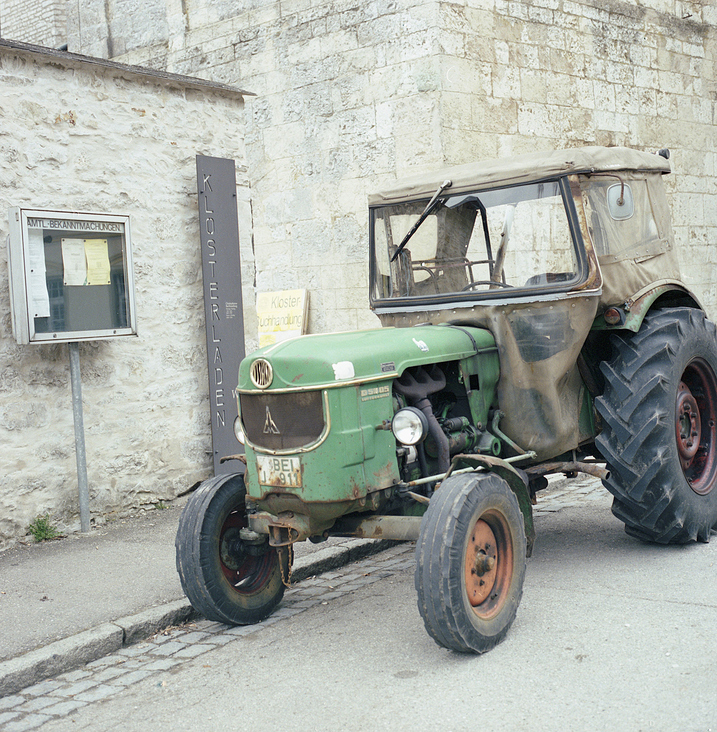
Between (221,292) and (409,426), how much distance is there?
3324 mm

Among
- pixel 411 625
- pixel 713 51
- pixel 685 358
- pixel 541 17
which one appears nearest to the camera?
pixel 411 625

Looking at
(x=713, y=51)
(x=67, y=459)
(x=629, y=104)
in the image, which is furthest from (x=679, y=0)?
(x=67, y=459)

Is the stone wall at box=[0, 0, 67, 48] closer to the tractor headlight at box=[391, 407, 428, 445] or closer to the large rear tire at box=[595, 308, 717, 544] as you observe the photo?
the large rear tire at box=[595, 308, 717, 544]

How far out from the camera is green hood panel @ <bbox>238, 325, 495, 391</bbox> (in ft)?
13.6

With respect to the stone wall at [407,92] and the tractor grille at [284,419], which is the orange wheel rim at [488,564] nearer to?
the tractor grille at [284,419]

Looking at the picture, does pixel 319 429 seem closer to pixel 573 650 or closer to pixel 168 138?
pixel 573 650

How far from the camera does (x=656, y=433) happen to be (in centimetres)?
502

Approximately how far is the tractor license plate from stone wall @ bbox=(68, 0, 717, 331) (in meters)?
5.53

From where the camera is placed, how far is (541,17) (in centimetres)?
994

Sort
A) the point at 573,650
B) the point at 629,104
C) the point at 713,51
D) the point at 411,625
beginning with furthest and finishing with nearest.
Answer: the point at 713,51 < the point at 629,104 < the point at 411,625 < the point at 573,650

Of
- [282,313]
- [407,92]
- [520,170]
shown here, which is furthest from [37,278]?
[282,313]

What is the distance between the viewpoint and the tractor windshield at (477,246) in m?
5.01

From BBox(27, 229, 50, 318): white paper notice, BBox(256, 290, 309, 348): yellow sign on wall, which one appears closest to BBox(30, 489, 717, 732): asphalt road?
BBox(27, 229, 50, 318): white paper notice

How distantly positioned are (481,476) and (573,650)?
0.84 metres
